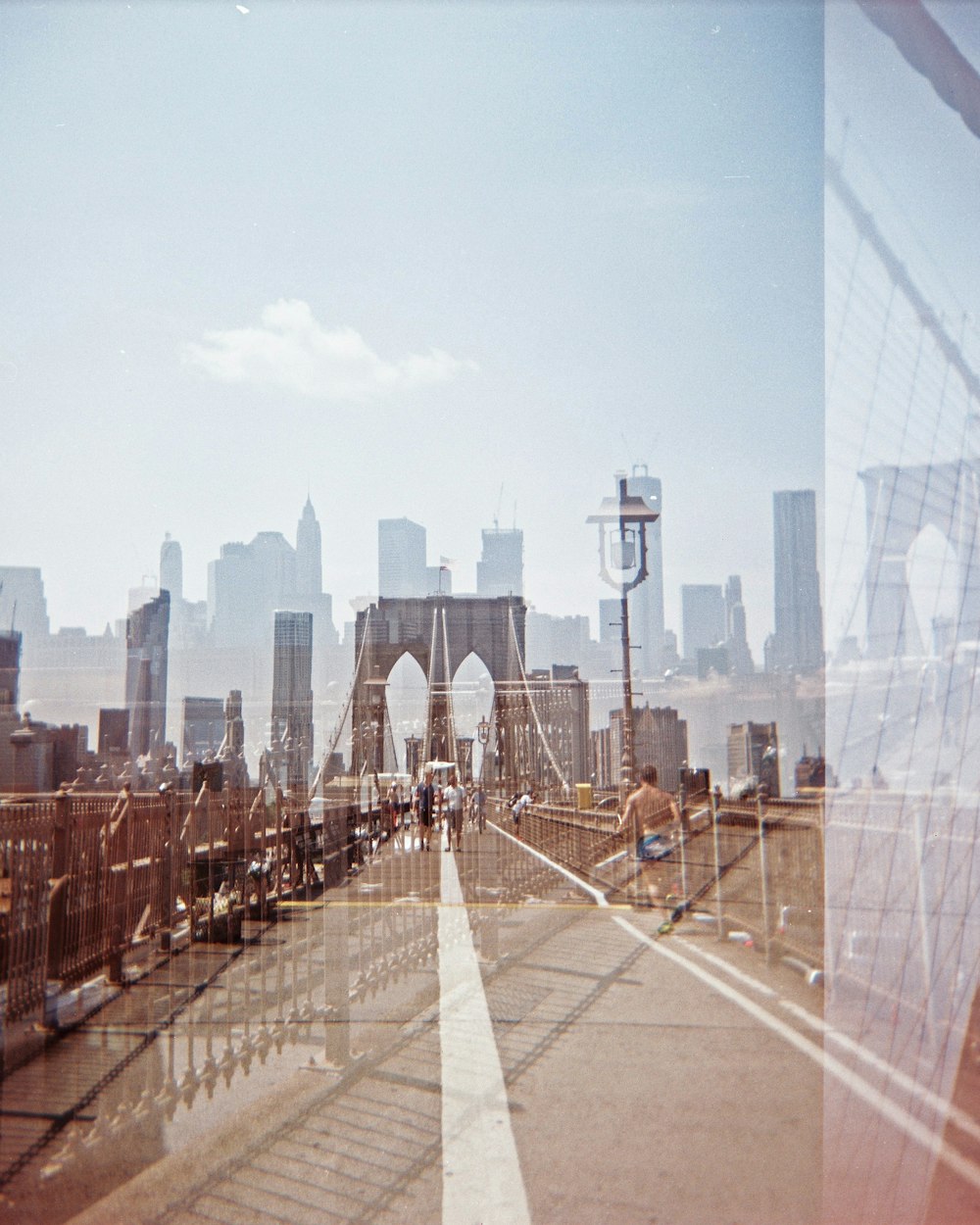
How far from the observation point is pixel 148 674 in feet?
38.8

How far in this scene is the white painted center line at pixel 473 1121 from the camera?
2201 millimetres

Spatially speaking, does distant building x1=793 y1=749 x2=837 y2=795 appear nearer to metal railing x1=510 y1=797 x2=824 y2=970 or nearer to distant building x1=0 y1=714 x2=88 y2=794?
metal railing x1=510 y1=797 x2=824 y2=970

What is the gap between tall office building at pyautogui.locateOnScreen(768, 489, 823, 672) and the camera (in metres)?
3.75

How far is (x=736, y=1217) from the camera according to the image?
2.13 metres

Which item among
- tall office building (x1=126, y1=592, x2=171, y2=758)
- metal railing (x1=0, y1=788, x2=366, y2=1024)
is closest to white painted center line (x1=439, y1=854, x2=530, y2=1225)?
metal railing (x1=0, y1=788, x2=366, y2=1024)

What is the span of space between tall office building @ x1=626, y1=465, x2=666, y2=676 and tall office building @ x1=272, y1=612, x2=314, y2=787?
20.4 feet

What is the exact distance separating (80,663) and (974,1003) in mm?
6123

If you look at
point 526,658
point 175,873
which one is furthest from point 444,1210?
point 526,658

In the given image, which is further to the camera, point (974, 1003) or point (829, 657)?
point (829, 657)

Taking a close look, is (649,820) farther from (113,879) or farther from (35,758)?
(35,758)

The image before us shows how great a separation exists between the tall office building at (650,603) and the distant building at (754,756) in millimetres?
1799

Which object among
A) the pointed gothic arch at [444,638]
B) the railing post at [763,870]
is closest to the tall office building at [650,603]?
the railing post at [763,870]

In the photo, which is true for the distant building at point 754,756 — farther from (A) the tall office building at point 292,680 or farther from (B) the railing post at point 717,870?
(A) the tall office building at point 292,680

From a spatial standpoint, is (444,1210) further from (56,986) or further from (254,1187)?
(56,986)
